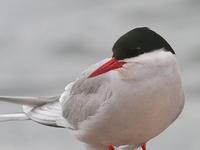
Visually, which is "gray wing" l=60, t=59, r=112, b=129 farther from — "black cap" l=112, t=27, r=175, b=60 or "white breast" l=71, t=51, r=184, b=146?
"black cap" l=112, t=27, r=175, b=60

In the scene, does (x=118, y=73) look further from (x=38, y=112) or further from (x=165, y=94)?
(x=38, y=112)

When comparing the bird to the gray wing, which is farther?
the gray wing

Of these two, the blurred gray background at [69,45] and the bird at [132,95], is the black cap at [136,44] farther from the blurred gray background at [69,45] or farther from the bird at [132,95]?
the blurred gray background at [69,45]

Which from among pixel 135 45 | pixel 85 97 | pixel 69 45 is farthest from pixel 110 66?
pixel 69 45

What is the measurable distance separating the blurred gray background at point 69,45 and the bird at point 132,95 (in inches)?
91.8

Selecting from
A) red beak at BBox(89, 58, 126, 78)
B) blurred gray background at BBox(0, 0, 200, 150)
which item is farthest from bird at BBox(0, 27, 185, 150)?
blurred gray background at BBox(0, 0, 200, 150)

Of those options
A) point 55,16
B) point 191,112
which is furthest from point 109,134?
point 55,16

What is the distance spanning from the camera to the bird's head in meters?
4.22

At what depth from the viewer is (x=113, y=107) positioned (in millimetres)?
4465

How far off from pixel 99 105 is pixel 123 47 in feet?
1.70

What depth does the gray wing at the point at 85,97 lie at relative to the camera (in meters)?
4.65

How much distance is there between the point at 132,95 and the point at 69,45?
5775mm

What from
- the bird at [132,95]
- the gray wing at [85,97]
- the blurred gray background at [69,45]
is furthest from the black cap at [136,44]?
the blurred gray background at [69,45]

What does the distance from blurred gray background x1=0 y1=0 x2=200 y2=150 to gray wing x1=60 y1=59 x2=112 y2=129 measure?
6.64 ft
